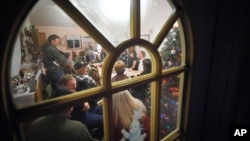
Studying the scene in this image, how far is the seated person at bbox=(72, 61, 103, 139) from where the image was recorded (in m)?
0.85

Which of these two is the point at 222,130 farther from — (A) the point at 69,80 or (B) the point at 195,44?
(A) the point at 69,80

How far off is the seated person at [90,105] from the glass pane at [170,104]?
0.48 metres

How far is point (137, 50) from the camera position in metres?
1.02

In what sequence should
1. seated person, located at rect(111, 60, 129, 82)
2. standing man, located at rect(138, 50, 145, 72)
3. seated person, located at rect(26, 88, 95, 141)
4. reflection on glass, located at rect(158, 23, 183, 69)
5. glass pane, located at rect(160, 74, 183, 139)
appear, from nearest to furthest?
seated person, located at rect(26, 88, 95, 141) < seated person, located at rect(111, 60, 129, 82) < standing man, located at rect(138, 50, 145, 72) < reflection on glass, located at rect(158, 23, 183, 69) < glass pane, located at rect(160, 74, 183, 139)

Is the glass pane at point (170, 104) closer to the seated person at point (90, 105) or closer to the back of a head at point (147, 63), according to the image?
the back of a head at point (147, 63)

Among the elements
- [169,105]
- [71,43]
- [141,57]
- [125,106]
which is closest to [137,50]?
[141,57]

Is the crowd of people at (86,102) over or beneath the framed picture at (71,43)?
beneath

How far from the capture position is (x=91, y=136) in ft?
3.33

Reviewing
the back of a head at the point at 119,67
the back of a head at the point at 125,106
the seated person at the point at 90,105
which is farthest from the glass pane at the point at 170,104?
the seated person at the point at 90,105

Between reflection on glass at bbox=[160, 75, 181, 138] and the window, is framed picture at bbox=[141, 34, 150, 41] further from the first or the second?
reflection on glass at bbox=[160, 75, 181, 138]

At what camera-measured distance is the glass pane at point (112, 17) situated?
830 mm

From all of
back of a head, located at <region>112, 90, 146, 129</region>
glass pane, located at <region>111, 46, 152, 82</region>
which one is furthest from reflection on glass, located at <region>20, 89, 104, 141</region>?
glass pane, located at <region>111, 46, 152, 82</region>

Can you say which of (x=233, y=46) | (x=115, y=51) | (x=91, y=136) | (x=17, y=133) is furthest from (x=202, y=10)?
(x=17, y=133)

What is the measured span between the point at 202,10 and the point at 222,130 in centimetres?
98
